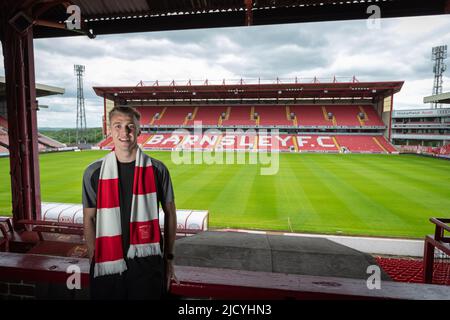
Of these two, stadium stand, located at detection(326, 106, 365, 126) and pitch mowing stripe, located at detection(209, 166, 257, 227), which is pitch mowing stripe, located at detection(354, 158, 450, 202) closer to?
pitch mowing stripe, located at detection(209, 166, 257, 227)

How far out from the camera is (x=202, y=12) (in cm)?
498

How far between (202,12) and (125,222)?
185 inches

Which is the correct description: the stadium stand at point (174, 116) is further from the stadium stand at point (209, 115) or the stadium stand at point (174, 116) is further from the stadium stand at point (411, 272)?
the stadium stand at point (411, 272)

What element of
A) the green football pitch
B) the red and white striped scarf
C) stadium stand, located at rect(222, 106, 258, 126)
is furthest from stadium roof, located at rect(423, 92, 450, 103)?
the red and white striped scarf

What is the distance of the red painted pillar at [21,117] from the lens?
483 centimetres

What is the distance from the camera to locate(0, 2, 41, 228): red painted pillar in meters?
4.83

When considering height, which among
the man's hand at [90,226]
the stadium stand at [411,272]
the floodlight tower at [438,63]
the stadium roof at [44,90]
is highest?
the floodlight tower at [438,63]

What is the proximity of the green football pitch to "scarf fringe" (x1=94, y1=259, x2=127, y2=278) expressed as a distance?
8.02 m

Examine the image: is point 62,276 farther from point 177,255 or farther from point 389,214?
point 389,214

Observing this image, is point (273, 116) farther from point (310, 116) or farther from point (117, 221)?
point (117, 221)

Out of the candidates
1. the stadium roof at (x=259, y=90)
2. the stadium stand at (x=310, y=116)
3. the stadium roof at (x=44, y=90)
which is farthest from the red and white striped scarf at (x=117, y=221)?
the stadium stand at (x=310, y=116)
